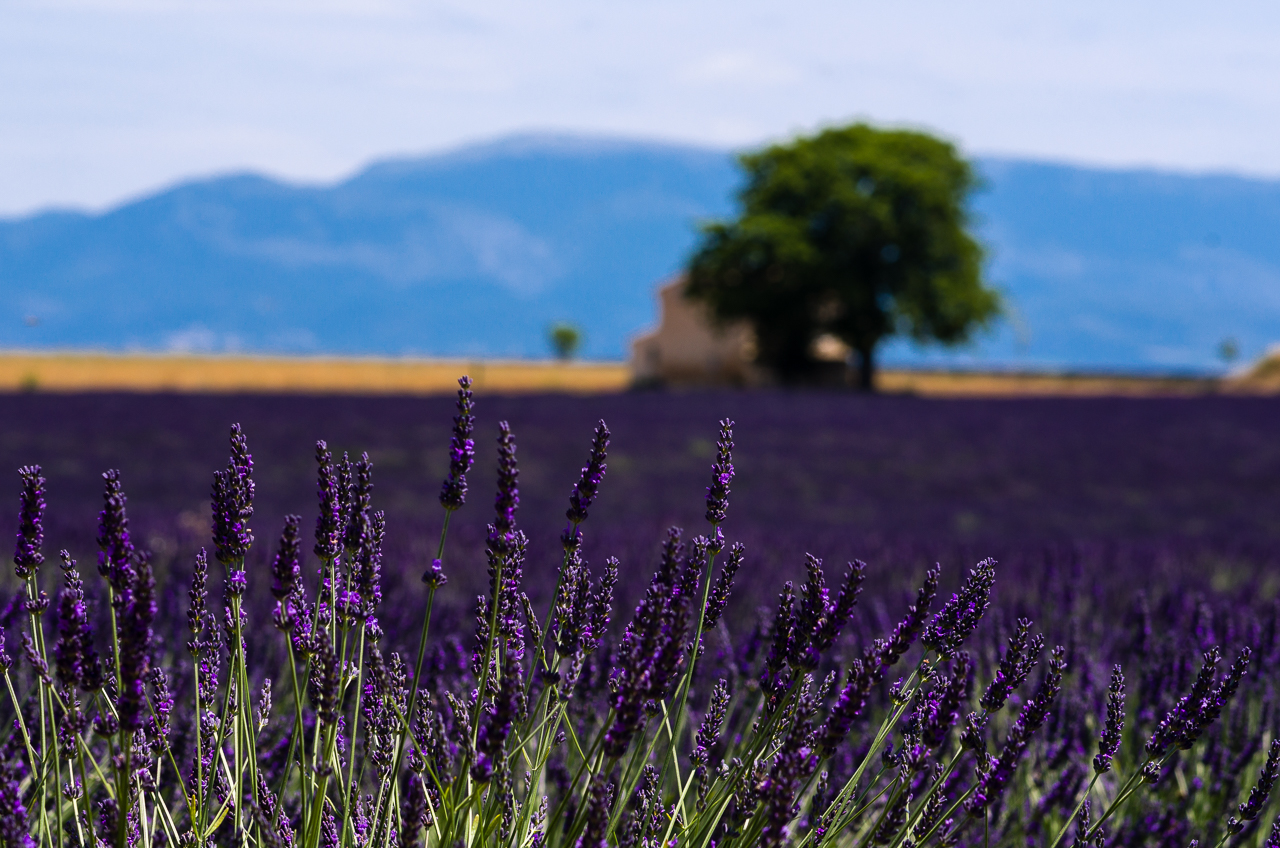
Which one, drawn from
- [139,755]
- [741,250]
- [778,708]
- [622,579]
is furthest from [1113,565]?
[741,250]

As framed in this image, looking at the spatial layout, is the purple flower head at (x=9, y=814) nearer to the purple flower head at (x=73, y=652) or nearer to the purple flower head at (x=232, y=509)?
the purple flower head at (x=73, y=652)

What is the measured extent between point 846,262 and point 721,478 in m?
31.0

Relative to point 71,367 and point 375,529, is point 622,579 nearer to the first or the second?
point 375,529

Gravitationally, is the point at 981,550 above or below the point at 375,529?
below

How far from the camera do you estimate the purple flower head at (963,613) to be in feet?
4.81

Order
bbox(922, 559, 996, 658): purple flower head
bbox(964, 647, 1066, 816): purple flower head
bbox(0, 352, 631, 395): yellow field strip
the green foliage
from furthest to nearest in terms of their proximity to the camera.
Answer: the green foliage
bbox(0, 352, 631, 395): yellow field strip
bbox(922, 559, 996, 658): purple flower head
bbox(964, 647, 1066, 816): purple flower head

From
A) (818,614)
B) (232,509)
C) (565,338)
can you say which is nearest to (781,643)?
(818,614)

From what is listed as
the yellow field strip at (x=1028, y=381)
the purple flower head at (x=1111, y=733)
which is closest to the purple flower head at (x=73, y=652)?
the purple flower head at (x=1111, y=733)

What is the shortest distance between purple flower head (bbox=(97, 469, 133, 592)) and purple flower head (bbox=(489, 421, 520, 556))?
342mm

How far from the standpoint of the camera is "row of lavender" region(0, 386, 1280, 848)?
1.19m

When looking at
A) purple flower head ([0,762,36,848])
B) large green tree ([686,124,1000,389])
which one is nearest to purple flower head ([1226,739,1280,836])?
purple flower head ([0,762,36,848])

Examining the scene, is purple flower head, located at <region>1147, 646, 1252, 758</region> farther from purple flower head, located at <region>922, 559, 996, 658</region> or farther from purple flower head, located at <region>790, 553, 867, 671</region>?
purple flower head, located at <region>790, 553, 867, 671</region>

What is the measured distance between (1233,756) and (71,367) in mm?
46266

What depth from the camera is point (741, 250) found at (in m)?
31.7
